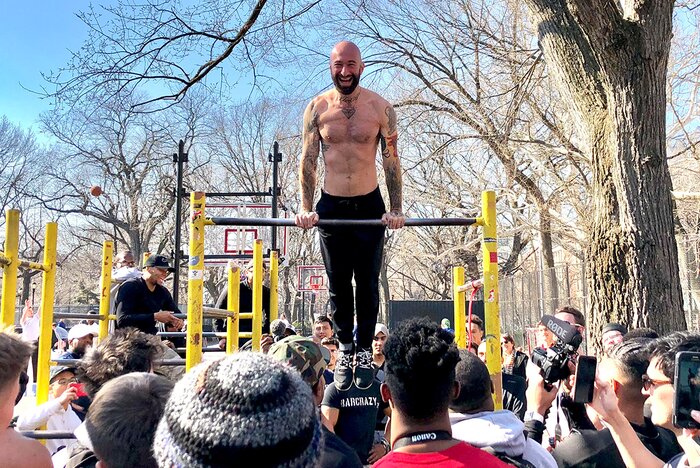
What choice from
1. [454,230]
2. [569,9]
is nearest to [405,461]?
[569,9]

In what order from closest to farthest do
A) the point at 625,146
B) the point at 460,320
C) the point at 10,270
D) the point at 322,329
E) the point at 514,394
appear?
the point at 10,270 → the point at 460,320 → the point at 514,394 → the point at 625,146 → the point at 322,329

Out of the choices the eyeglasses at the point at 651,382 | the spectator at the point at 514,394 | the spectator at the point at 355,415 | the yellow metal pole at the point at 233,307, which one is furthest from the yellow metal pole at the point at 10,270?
the spectator at the point at 514,394

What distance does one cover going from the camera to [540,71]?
1381 cm

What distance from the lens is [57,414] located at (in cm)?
418

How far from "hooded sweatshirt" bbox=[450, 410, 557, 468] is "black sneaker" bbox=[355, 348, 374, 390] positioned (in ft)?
5.10

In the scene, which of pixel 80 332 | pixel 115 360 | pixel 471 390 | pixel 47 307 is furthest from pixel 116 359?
pixel 80 332

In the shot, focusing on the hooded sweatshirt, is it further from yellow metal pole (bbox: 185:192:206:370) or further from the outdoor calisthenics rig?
yellow metal pole (bbox: 185:192:206:370)

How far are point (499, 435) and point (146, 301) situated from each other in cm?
458

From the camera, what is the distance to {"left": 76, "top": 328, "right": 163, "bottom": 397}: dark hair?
3102mm

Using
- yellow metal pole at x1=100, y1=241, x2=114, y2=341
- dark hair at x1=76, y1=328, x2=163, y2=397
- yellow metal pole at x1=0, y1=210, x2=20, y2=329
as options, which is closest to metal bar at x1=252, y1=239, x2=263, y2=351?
yellow metal pole at x1=100, y1=241, x2=114, y2=341

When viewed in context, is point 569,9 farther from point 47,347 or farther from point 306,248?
A: point 306,248

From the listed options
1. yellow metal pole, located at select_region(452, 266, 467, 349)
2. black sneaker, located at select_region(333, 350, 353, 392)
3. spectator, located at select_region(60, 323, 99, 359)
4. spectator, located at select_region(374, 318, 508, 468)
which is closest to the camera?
spectator, located at select_region(374, 318, 508, 468)

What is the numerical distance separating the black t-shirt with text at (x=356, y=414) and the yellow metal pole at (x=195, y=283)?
0.91 meters

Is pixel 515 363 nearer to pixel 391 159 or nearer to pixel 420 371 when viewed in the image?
pixel 391 159
